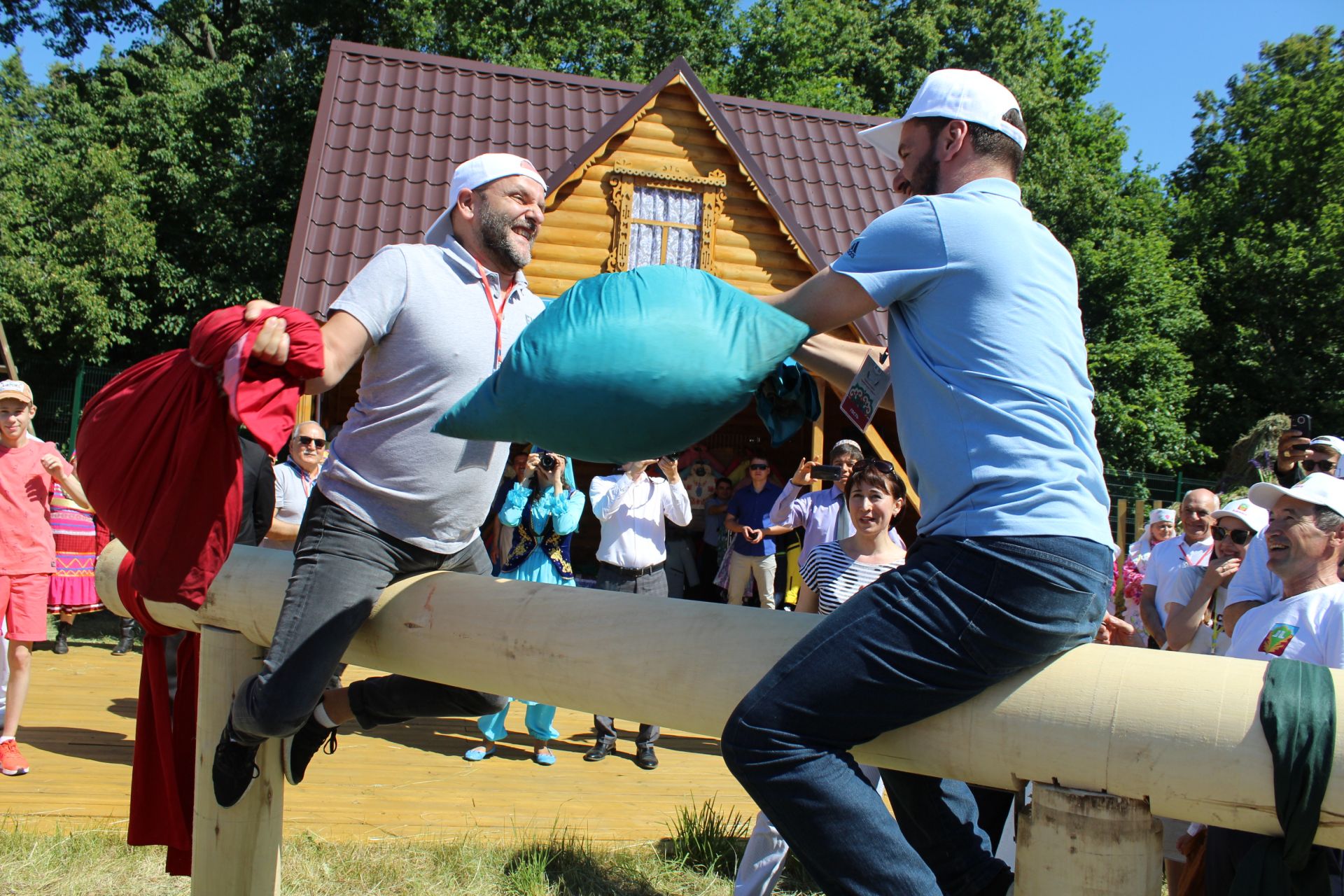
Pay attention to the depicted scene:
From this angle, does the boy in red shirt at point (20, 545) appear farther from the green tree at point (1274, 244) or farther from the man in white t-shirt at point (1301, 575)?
the green tree at point (1274, 244)

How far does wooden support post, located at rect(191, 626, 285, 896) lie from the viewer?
269 centimetres

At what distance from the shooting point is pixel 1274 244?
81.8ft

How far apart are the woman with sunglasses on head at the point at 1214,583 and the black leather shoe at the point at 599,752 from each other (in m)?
2.97

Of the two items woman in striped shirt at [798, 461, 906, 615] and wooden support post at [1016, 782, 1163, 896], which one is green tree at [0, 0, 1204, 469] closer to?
woman in striped shirt at [798, 461, 906, 615]

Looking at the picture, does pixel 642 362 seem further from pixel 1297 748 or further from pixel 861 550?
pixel 861 550

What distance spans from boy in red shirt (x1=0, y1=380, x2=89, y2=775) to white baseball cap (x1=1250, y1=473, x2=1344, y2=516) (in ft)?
15.9

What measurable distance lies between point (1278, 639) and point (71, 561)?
7890 mm

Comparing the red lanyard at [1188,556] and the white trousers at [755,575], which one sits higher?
the red lanyard at [1188,556]

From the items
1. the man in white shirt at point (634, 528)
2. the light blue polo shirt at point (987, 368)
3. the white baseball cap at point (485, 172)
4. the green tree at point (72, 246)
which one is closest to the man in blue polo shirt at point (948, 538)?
the light blue polo shirt at point (987, 368)

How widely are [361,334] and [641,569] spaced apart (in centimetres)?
409

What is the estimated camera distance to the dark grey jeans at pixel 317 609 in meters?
2.33

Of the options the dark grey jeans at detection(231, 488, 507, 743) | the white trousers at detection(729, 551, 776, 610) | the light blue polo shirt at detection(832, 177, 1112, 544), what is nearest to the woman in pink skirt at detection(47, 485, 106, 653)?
the white trousers at detection(729, 551, 776, 610)

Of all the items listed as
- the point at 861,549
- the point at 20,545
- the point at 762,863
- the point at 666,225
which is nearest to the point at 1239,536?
the point at 861,549

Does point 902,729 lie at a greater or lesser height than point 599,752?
greater
